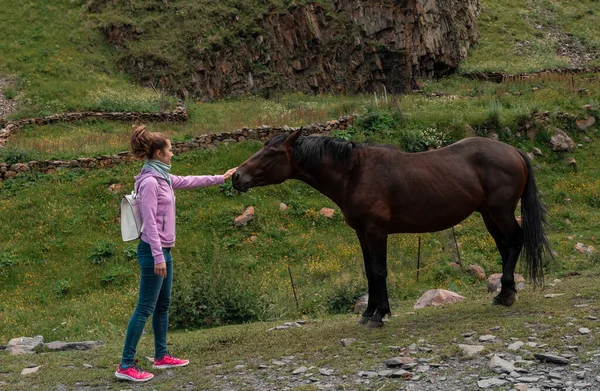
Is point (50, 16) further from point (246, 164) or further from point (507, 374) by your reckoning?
point (507, 374)

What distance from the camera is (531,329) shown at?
7.15m

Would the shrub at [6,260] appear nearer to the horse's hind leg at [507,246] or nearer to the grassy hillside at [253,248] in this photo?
the grassy hillside at [253,248]

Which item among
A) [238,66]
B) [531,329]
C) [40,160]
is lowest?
[531,329]

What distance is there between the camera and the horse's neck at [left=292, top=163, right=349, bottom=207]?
28.6ft

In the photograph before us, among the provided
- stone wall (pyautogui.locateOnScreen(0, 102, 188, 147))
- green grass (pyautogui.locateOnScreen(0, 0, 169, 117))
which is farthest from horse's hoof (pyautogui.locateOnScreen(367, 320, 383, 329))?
green grass (pyautogui.locateOnScreen(0, 0, 169, 117))

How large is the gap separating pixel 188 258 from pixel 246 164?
7.64 meters

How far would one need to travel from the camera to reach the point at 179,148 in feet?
68.9

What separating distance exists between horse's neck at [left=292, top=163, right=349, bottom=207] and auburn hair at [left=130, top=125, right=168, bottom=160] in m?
2.20

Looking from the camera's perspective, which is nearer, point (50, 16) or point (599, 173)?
point (599, 173)

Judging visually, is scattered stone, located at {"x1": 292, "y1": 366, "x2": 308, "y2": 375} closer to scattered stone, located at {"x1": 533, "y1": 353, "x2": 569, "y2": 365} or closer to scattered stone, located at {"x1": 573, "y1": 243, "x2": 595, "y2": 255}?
scattered stone, located at {"x1": 533, "y1": 353, "x2": 569, "y2": 365}

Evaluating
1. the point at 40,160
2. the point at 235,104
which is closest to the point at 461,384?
the point at 40,160

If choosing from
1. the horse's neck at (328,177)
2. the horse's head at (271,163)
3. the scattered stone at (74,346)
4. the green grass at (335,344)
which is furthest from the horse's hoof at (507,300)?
the scattered stone at (74,346)

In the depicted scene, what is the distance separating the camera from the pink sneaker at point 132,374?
6.92m

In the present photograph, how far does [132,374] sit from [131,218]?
1600 millimetres
